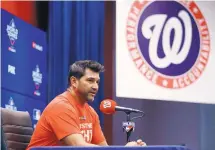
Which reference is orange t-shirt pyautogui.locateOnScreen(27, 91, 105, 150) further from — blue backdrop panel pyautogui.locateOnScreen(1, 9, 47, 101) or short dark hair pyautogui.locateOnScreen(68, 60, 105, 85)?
blue backdrop panel pyautogui.locateOnScreen(1, 9, 47, 101)

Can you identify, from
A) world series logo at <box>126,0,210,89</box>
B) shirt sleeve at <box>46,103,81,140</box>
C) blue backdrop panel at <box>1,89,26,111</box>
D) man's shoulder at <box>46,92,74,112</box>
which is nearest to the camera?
shirt sleeve at <box>46,103,81,140</box>

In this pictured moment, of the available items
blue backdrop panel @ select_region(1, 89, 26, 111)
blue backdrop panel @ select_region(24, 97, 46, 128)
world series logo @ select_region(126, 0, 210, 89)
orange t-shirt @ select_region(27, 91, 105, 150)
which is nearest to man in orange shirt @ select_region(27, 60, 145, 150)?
orange t-shirt @ select_region(27, 91, 105, 150)

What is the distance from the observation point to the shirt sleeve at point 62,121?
3.06 meters

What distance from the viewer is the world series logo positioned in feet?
17.8

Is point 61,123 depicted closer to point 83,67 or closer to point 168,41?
point 83,67

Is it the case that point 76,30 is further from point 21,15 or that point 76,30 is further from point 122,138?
point 122,138

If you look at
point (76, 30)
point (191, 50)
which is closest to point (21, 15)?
point (76, 30)

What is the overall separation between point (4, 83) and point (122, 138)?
172cm

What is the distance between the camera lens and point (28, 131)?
3578 millimetres

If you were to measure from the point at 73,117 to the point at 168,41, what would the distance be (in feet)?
8.49

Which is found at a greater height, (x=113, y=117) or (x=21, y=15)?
(x=21, y=15)

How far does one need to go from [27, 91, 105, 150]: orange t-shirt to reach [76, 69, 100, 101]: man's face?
0.07 metres

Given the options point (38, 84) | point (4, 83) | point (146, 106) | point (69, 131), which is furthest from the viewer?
Result: point (146, 106)

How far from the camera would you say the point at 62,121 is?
10.2 feet
